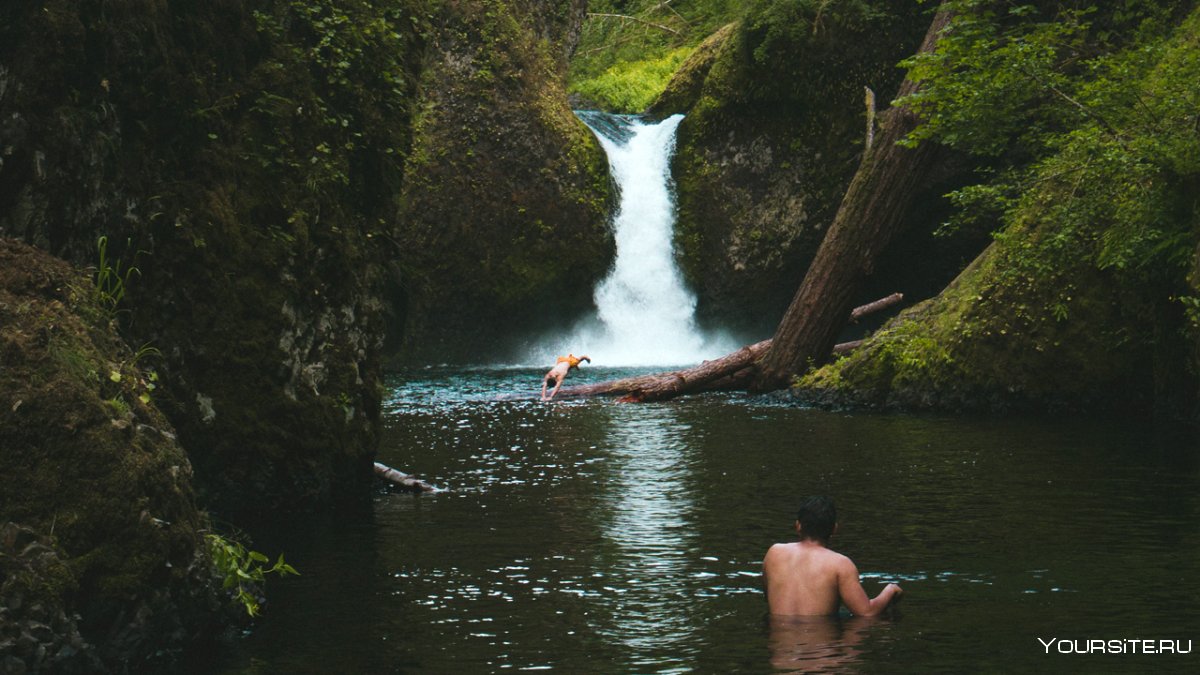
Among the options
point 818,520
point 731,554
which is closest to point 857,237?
point 731,554

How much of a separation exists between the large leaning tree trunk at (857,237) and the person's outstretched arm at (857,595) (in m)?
13.6

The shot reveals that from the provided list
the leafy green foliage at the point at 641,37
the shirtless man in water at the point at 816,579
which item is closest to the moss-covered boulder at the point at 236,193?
the shirtless man in water at the point at 816,579

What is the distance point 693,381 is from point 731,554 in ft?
40.3

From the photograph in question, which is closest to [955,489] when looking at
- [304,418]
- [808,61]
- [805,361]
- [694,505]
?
[694,505]

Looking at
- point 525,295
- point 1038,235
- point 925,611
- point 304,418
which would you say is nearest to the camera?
point 925,611

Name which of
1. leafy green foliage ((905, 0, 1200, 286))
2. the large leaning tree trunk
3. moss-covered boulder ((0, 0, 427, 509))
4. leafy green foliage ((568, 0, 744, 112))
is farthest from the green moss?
moss-covered boulder ((0, 0, 427, 509))

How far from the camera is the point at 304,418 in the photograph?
10117mm

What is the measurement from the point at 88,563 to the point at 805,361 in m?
15.9

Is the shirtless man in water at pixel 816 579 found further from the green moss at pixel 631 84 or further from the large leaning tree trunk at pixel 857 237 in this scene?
the green moss at pixel 631 84

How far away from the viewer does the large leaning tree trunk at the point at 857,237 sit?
19594 mm

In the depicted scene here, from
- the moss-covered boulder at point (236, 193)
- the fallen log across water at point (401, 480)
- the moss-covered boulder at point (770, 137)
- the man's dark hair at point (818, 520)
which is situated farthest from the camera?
the moss-covered boulder at point (770, 137)

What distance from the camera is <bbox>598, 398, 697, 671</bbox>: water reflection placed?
6.64m

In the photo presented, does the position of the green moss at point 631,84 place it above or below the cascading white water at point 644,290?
above

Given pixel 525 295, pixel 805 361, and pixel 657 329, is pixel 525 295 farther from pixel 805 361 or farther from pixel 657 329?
pixel 805 361
